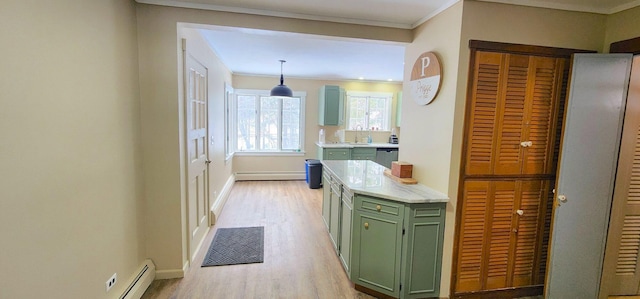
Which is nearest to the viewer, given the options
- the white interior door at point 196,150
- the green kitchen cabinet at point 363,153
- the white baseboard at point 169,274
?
the white baseboard at point 169,274

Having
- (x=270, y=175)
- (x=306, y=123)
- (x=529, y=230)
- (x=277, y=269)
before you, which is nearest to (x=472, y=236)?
(x=529, y=230)

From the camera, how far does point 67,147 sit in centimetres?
150

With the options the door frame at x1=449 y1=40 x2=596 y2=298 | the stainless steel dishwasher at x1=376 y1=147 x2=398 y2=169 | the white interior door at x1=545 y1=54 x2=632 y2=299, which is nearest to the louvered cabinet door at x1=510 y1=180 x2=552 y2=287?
the white interior door at x1=545 y1=54 x2=632 y2=299

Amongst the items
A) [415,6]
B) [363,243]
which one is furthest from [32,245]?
[415,6]

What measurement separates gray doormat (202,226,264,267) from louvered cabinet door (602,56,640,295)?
10.2 feet

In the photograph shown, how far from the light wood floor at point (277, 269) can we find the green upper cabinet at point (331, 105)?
7.60 feet

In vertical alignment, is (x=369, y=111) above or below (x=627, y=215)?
above

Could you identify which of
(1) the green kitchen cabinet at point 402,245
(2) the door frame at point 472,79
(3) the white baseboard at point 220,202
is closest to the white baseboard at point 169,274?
(3) the white baseboard at point 220,202

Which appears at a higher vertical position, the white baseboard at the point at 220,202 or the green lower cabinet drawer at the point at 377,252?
the green lower cabinet drawer at the point at 377,252

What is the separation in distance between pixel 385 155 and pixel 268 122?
2.84 metres

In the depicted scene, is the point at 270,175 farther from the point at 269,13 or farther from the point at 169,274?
the point at 269,13

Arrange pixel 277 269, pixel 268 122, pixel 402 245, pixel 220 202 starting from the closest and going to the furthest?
pixel 402 245
pixel 277 269
pixel 220 202
pixel 268 122

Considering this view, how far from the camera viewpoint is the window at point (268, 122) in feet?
21.0

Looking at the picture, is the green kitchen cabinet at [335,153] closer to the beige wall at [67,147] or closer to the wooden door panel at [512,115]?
the wooden door panel at [512,115]
